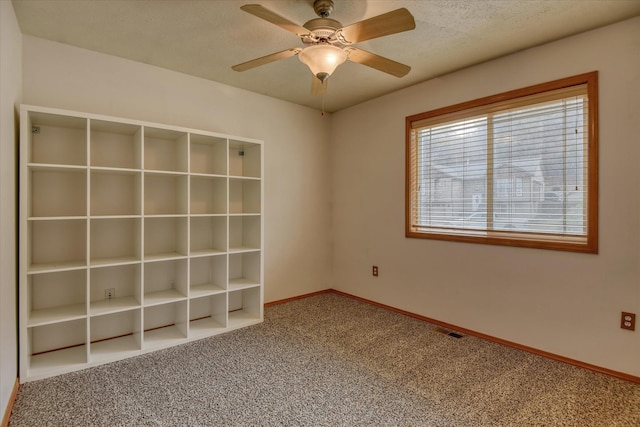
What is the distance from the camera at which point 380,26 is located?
1.71 meters

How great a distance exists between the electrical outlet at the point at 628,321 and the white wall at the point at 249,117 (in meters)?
2.96

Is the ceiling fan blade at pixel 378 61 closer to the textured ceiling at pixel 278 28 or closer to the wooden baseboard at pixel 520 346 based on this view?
the textured ceiling at pixel 278 28

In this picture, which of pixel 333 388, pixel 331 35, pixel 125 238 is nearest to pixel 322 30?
pixel 331 35

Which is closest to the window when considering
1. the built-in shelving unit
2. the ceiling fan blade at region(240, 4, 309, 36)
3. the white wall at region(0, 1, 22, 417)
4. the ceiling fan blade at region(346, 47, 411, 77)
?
the ceiling fan blade at region(346, 47, 411, 77)

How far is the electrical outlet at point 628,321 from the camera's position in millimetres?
2213

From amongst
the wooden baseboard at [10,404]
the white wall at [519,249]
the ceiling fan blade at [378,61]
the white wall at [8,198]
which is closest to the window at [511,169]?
the white wall at [519,249]

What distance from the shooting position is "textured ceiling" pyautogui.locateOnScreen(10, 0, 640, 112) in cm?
207

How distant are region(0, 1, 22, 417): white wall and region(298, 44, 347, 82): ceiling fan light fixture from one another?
167 centimetres

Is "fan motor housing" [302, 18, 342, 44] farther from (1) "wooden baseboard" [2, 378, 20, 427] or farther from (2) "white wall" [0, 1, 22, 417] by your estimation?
(1) "wooden baseboard" [2, 378, 20, 427]

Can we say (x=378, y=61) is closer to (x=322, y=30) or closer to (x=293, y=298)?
(x=322, y=30)

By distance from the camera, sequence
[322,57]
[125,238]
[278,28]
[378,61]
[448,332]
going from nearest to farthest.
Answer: [322,57] < [378,61] < [278,28] < [125,238] < [448,332]

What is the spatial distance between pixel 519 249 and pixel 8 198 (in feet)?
11.8

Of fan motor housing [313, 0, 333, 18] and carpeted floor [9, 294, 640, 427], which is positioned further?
fan motor housing [313, 0, 333, 18]

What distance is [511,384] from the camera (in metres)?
2.20
